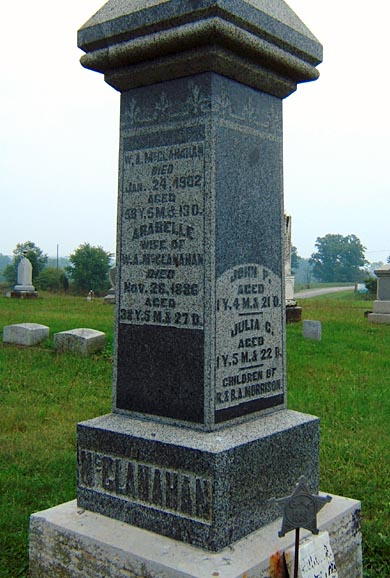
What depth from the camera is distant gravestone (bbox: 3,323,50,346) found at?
9.92m

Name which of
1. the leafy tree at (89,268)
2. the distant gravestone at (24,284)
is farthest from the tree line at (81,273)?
the distant gravestone at (24,284)

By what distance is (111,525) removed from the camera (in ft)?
8.72

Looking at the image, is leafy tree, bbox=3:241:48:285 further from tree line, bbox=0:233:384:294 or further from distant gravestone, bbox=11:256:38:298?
distant gravestone, bbox=11:256:38:298

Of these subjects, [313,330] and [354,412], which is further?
[313,330]

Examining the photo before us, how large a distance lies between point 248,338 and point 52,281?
104 feet

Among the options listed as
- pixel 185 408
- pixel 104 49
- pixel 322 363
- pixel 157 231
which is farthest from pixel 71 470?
pixel 322 363

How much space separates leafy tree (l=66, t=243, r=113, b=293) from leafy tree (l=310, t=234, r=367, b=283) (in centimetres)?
5643

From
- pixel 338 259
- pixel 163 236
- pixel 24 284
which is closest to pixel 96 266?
pixel 24 284

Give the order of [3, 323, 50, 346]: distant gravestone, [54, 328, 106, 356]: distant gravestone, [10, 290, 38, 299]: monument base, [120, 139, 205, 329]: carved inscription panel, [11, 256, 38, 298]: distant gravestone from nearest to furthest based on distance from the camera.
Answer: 1. [120, 139, 205, 329]: carved inscription panel
2. [54, 328, 106, 356]: distant gravestone
3. [3, 323, 50, 346]: distant gravestone
4. [10, 290, 38, 299]: monument base
5. [11, 256, 38, 298]: distant gravestone

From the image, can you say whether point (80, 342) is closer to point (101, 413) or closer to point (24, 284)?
point (101, 413)

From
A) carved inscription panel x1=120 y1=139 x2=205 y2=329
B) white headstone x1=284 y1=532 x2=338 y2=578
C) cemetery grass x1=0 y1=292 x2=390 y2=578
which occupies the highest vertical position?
carved inscription panel x1=120 y1=139 x2=205 y2=329

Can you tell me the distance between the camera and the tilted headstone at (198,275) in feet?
8.27

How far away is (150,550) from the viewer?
242 centimetres

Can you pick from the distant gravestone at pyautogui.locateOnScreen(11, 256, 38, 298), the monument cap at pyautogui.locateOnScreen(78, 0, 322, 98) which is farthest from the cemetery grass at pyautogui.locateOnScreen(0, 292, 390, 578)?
the distant gravestone at pyautogui.locateOnScreen(11, 256, 38, 298)
